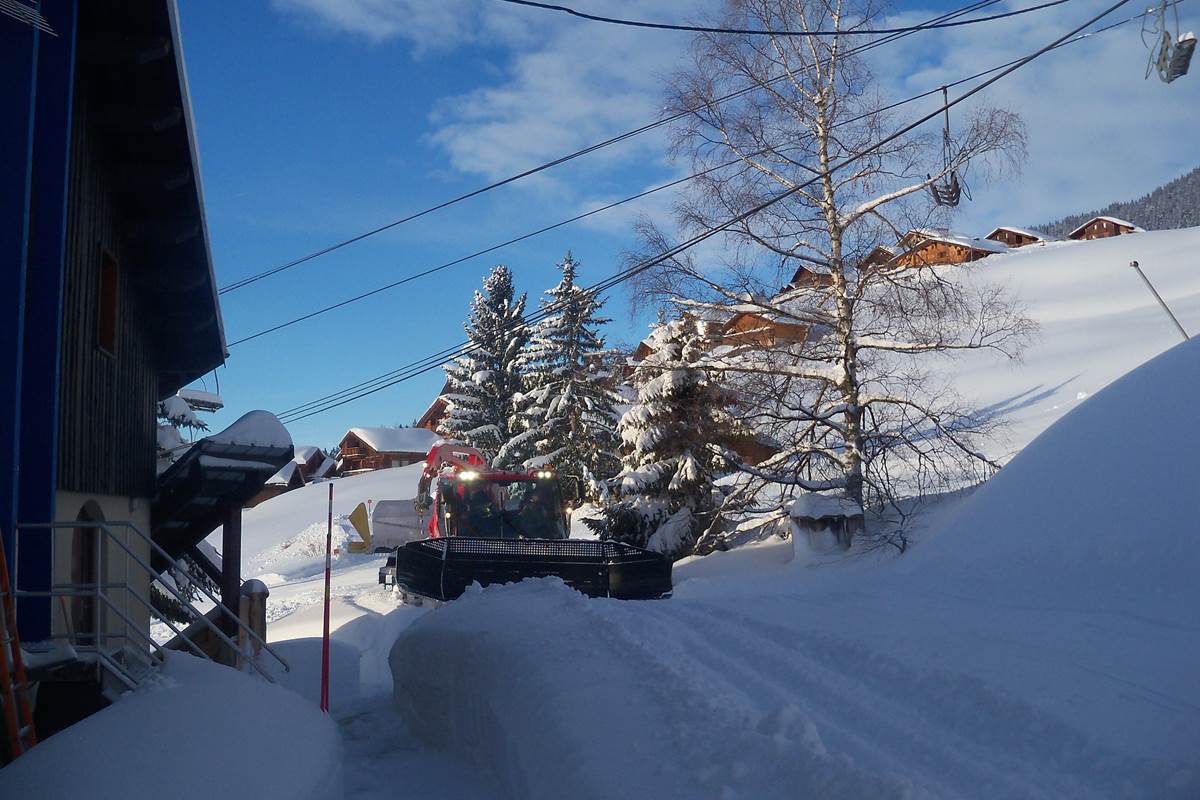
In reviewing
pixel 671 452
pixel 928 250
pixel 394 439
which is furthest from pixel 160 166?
pixel 394 439

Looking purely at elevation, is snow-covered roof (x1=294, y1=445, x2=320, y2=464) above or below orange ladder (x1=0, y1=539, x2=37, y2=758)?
above

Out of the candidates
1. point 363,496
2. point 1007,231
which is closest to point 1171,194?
point 1007,231

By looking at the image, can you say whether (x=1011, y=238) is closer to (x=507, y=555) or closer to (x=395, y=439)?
(x=395, y=439)

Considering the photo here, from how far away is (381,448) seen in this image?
255ft

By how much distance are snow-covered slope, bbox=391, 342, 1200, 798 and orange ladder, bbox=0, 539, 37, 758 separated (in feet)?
8.28

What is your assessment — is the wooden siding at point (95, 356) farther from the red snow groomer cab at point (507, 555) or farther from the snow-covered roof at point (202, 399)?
the snow-covered roof at point (202, 399)

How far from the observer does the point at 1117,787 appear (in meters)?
4.23

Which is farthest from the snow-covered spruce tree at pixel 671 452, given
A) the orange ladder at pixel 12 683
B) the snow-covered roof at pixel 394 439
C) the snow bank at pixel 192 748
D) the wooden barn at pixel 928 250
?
the snow-covered roof at pixel 394 439

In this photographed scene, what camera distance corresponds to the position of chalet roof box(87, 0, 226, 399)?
8.34 m

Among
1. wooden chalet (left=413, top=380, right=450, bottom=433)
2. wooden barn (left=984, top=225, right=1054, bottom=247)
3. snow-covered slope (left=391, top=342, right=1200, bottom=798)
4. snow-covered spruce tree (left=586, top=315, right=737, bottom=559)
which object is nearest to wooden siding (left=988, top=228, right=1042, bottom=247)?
wooden barn (left=984, top=225, right=1054, bottom=247)

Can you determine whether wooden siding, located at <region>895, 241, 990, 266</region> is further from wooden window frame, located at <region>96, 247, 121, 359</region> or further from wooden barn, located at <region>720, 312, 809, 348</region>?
wooden window frame, located at <region>96, 247, 121, 359</region>

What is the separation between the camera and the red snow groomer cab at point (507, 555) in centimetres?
1304

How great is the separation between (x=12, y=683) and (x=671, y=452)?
16476mm

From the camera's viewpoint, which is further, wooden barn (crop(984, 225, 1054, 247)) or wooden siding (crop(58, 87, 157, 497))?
wooden barn (crop(984, 225, 1054, 247))
